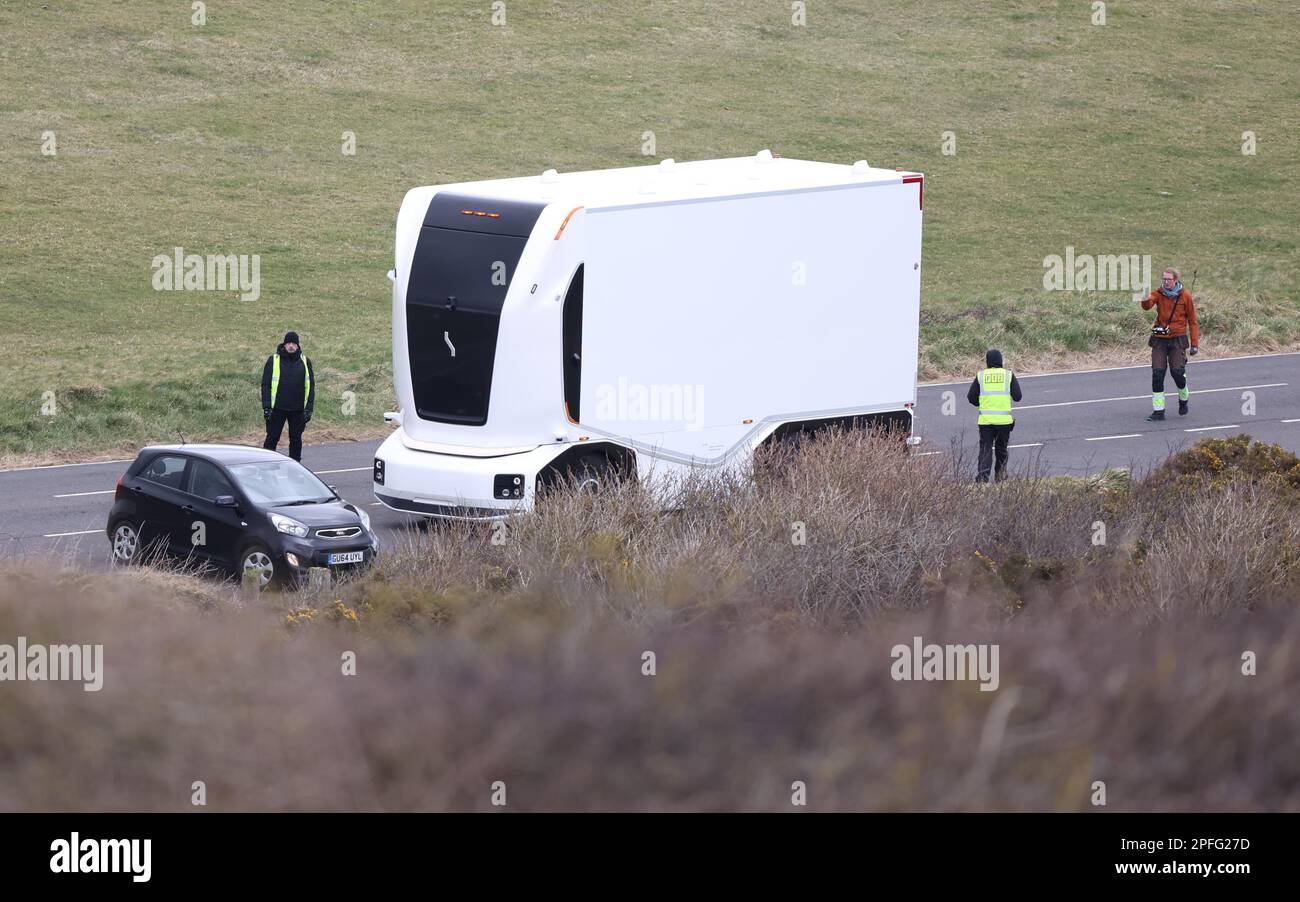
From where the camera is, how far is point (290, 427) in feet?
65.7

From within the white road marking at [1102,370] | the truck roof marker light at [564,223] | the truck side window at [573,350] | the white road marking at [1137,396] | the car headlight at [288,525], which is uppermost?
the truck roof marker light at [564,223]

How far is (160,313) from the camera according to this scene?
32.0 m

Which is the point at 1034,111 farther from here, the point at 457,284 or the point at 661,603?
the point at 661,603

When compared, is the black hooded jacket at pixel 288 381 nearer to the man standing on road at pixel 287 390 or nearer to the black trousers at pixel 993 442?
the man standing on road at pixel 287 390

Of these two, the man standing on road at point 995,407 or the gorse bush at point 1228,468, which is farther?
the man standing on road at point 995,407

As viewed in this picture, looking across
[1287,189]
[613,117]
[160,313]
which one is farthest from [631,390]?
[1287,189]

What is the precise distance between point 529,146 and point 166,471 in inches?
1175

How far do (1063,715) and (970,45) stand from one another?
174 ft

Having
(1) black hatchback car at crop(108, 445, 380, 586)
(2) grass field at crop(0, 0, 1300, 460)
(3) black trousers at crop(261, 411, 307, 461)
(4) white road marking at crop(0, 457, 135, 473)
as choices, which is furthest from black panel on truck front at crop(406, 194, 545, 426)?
(2) grass field at crop(0, 0, 1300, 460)

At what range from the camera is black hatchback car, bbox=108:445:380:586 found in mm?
14336

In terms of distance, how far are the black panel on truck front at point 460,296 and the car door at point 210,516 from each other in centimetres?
223

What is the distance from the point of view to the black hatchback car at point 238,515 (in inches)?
564

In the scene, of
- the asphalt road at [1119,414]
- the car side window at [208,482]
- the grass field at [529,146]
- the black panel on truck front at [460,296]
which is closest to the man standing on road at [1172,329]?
the asphalt road at [1119,414]

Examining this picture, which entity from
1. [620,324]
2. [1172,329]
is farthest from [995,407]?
[1172,329]
